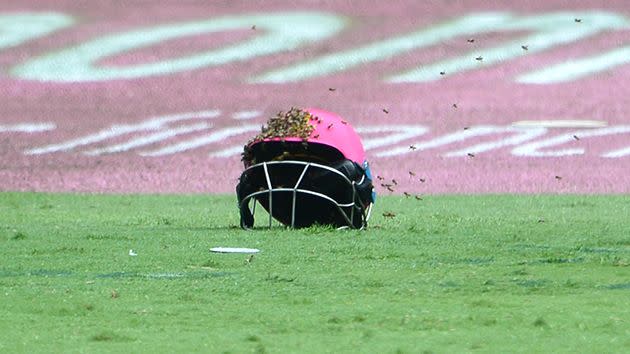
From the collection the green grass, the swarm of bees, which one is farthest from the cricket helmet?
the green grass

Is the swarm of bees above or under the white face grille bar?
above

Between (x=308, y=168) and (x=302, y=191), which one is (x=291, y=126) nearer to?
(x=308, y=168)

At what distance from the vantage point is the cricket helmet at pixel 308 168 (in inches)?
376

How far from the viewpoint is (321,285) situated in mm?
7000

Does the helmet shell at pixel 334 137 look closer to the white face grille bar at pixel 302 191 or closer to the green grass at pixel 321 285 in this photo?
the white face grille bar at pixel 302 191

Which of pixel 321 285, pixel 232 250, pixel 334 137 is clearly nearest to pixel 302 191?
pixel 334 137

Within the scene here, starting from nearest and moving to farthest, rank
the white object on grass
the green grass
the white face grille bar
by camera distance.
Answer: the green grass → the white object on grass → the white face grille bar

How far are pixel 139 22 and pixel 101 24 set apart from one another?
43 cm

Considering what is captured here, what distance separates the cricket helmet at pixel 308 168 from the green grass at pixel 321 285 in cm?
21

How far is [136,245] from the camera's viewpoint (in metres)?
8.89

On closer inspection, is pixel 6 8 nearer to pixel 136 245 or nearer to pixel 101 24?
pixel 101 24

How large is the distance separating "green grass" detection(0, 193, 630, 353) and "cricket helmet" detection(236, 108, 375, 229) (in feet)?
0.69

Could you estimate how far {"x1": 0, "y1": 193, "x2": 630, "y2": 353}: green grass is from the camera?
549 centimetres

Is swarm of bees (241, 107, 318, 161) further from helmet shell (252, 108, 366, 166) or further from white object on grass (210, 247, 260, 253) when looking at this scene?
white object on grass (210, 247, 260, 253)
